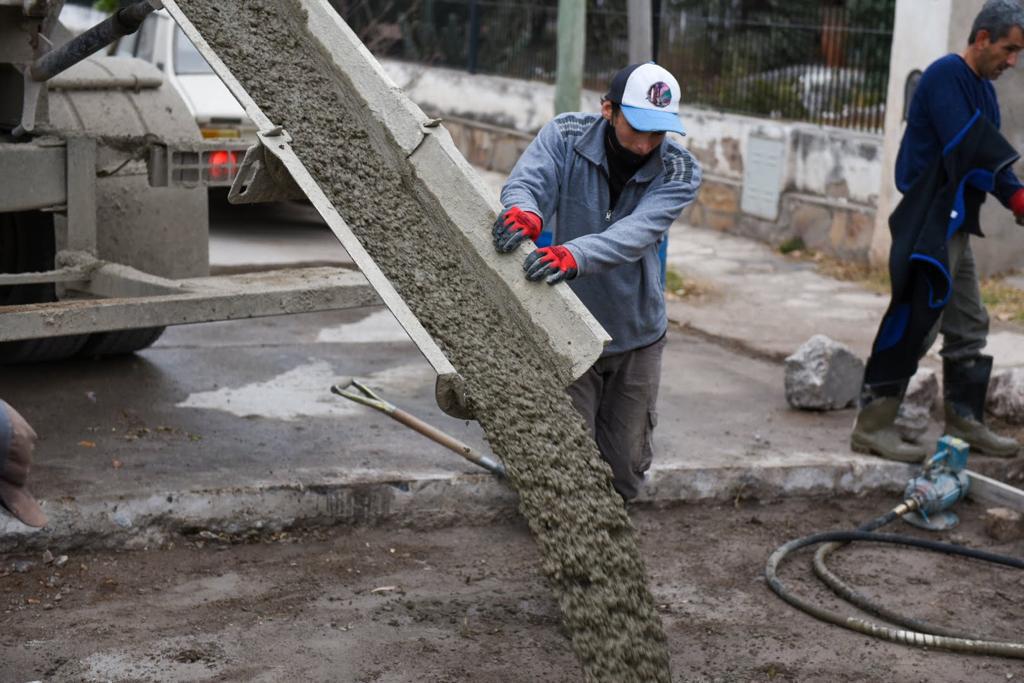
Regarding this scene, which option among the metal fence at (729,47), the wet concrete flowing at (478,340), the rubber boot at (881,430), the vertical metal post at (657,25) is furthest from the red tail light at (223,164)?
the vertical metal post at (657,25)

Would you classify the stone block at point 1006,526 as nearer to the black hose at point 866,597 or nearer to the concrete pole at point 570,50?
the black hose at point 866,597

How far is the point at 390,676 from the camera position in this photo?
411 centimetres

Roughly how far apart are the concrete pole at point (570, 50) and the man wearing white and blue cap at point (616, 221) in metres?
4.07

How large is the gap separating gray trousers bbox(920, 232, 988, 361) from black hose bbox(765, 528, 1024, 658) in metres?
1.03

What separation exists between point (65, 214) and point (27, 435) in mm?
2734

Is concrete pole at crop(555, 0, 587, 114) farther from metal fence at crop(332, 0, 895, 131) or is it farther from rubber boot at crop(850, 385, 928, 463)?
rubber boot at crop(850, 385, 928, 463)

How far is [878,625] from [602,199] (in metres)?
1.65

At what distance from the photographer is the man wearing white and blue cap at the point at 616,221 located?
419cm

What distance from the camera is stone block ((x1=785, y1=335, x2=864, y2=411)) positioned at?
6570mm

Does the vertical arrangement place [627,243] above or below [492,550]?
above

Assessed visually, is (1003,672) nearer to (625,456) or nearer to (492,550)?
(625,456)

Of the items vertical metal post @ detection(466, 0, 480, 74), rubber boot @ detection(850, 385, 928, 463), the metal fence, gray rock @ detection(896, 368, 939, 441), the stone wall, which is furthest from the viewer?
vertical metal post @ detection(466, 0, 480, 74)

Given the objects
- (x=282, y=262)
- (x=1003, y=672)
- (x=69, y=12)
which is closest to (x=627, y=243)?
(x=1003, y=672)

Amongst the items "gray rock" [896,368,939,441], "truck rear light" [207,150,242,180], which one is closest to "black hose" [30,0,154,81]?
"truck rear light" [207,150,242,180]
